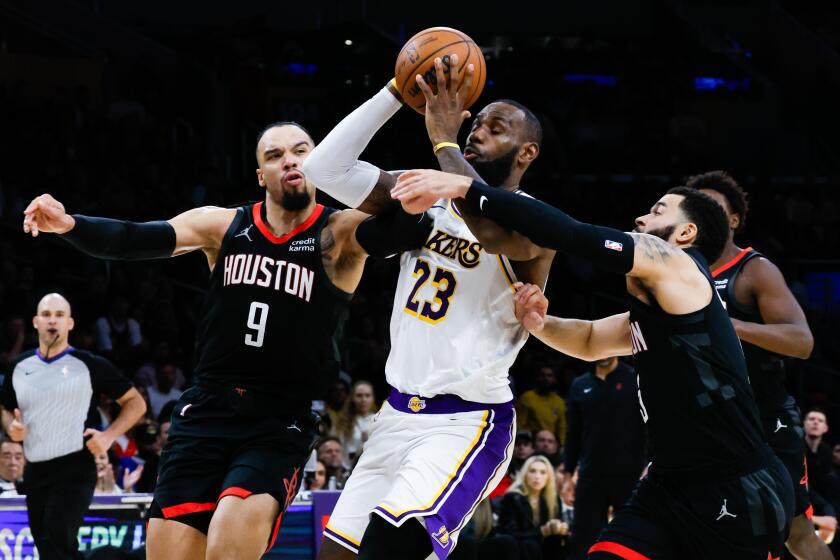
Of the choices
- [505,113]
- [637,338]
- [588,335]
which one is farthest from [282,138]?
[637,338]

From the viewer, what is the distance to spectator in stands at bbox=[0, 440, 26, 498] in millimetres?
9734

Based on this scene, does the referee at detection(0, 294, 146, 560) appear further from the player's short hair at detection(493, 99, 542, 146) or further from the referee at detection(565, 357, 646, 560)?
the player's short hair at detection(493, 99, 542, 146)

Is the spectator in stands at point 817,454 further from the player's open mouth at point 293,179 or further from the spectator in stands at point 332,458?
the player's open mouth at point 293,179

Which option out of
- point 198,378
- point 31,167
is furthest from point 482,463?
point 31,167

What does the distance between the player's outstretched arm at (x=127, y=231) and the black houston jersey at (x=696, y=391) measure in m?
2.02

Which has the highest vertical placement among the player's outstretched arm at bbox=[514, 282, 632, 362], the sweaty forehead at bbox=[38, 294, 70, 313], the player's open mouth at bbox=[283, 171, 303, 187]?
the player's open mouth at bbox=[283, 171, 303, 187]

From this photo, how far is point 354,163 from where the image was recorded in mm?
5195

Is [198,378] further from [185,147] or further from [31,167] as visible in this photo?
[185,147]

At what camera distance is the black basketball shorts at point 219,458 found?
5023 millimetres

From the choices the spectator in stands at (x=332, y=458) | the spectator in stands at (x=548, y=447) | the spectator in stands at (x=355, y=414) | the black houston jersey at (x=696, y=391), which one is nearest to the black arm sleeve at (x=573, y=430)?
the spectator in stands at (x=548, y=447)

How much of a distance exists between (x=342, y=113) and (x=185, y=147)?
2510 mm

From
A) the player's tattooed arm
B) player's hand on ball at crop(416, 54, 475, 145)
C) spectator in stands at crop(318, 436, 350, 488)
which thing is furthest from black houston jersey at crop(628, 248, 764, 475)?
spectator in stands at crop(318, 436, 350, 488)

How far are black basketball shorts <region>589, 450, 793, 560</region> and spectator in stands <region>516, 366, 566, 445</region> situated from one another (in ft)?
26.5

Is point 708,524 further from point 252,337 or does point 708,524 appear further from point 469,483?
point 252,337
